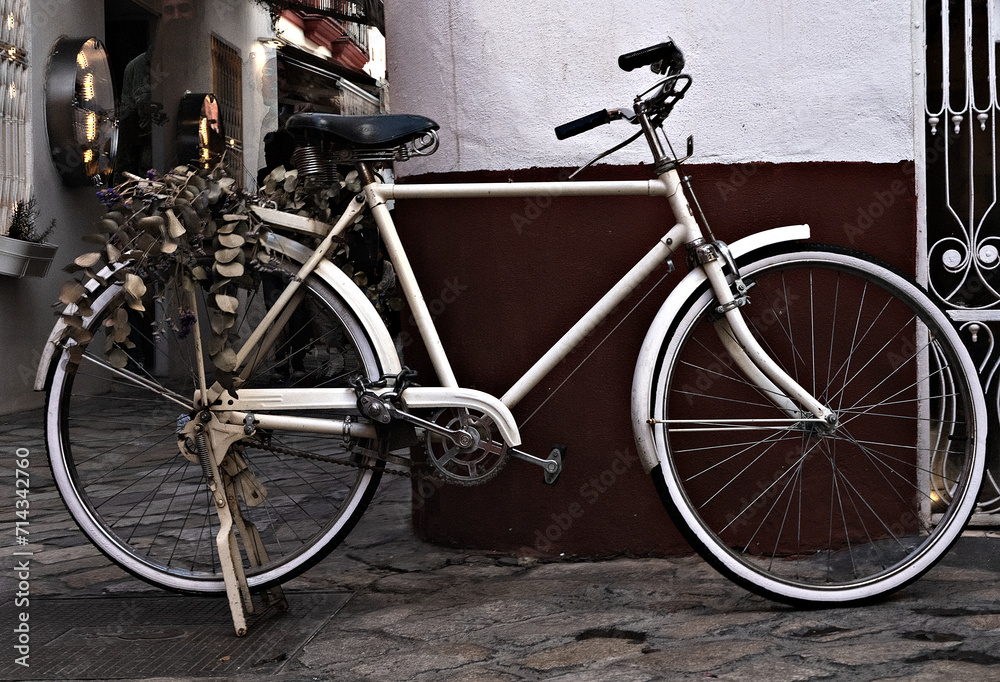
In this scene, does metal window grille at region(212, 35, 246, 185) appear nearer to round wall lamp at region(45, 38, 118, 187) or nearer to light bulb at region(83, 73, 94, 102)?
round wall lamp at region(45, 38, 118, 187)

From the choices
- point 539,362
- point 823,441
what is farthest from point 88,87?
point 823,441

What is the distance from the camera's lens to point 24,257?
728 cm

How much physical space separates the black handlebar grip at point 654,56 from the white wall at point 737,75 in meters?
0.50

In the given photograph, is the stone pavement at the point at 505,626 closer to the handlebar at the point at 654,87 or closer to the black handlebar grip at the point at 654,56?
the handlebar at the point at 654,87

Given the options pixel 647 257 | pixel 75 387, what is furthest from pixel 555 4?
pixel 75 387

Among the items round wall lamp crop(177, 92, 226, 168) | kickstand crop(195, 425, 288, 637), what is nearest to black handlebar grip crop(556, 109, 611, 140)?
kickstand crop(195, 425, 288, 637)

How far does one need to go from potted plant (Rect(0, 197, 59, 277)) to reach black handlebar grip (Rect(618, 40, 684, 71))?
5796 mm

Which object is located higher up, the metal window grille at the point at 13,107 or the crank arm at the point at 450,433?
the metal window grille at the point at 13,107

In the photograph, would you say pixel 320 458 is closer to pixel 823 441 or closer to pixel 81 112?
pixel 823 441

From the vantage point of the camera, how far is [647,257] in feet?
9.39

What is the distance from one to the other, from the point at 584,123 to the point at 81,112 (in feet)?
21.7

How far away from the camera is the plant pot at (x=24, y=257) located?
23.3 feet

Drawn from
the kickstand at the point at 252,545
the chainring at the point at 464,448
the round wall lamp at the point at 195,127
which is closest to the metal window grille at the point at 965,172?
the chainring at the point at 464,448

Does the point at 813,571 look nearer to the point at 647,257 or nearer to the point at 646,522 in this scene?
the point at 646,522
